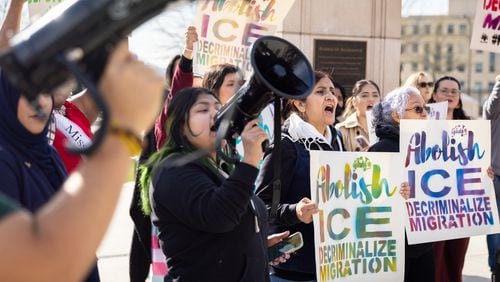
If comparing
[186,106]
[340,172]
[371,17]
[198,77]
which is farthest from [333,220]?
[371,17]

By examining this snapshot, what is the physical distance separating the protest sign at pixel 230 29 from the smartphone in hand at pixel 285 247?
2152 millimetres

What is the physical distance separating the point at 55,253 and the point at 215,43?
4.55 m

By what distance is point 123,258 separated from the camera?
23.6ft

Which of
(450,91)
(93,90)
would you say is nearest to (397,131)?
(450,91)

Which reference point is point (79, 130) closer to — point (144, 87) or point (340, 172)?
point (340, 172)

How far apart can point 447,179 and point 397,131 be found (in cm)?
54

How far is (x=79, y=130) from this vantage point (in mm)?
3736

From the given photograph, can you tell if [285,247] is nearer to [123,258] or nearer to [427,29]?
[123,258]

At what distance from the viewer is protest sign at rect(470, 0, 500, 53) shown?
23.8 feet

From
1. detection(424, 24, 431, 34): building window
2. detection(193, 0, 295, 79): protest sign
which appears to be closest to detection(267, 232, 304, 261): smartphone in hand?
detection(193, 0, 295, 79): protest sign

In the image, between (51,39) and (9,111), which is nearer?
(51,39)

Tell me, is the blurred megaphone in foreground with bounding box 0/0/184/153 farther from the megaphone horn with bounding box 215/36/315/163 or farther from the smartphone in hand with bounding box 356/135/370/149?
the smartphone in hand with bounding box 356/135/370/149

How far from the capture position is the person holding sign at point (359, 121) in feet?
20.4

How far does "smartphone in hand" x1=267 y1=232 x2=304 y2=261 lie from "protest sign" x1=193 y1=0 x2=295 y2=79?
2.15 m
